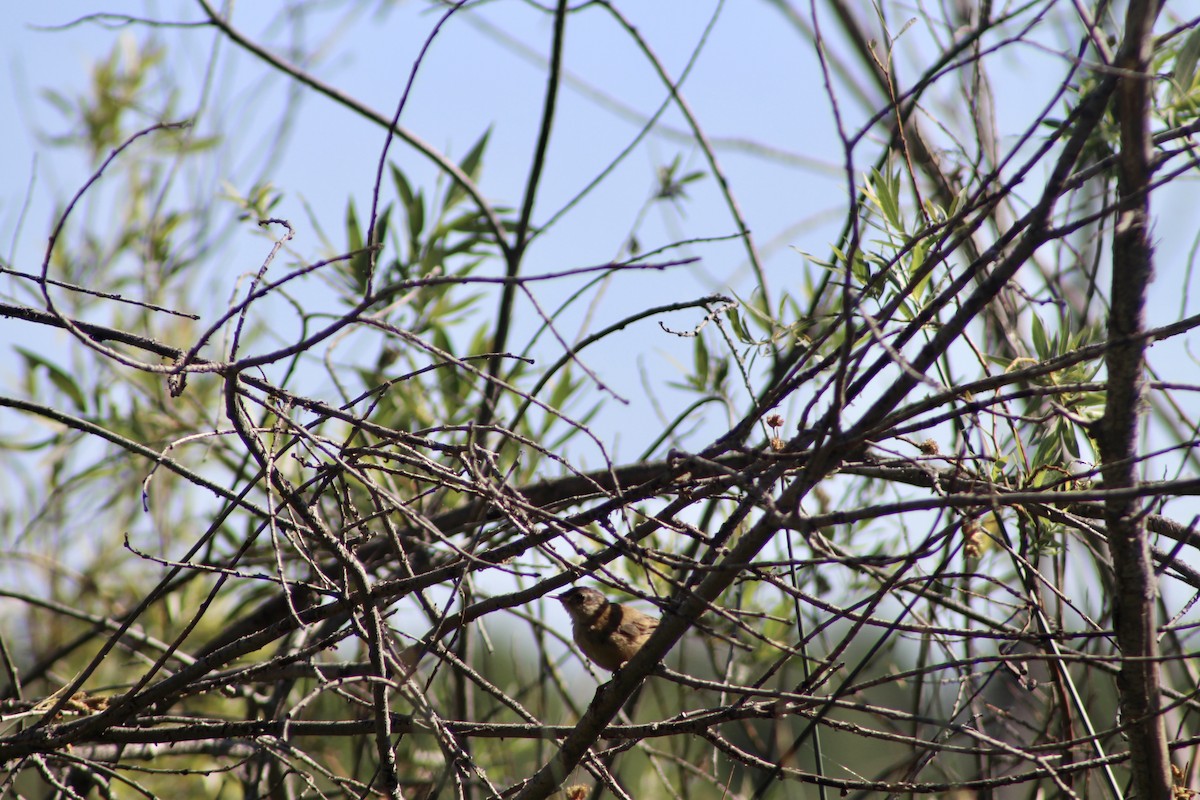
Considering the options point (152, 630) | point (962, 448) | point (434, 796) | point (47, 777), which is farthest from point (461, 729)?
point (152, 630)

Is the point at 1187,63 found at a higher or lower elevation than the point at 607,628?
higher

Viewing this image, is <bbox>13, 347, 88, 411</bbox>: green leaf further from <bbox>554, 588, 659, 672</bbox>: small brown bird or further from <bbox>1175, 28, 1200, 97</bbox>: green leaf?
<bbox>1175, 28, 1200, 97</bbox>: green leaf

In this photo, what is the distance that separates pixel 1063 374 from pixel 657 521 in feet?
3.52

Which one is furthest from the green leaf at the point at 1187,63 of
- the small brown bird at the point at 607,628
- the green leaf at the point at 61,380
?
the green leaf at the point at 61,380

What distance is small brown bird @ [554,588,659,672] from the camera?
4348mm

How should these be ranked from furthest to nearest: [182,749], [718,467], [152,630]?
[152,630] → [182,749] → [718,467]

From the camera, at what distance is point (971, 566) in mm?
3174

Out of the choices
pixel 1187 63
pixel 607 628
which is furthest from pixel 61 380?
pixel 1187 63

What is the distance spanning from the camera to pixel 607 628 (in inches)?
171

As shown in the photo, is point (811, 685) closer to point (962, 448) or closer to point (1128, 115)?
point (962, 448)

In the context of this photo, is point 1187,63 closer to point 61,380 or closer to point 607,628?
point 607,628

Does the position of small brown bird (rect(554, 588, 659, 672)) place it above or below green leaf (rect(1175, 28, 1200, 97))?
below

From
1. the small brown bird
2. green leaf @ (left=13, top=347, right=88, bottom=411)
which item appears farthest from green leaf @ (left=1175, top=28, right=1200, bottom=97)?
green leaf @ (left=13, top=347, right=88, bottom=411)

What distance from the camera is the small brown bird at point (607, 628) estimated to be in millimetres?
4348
